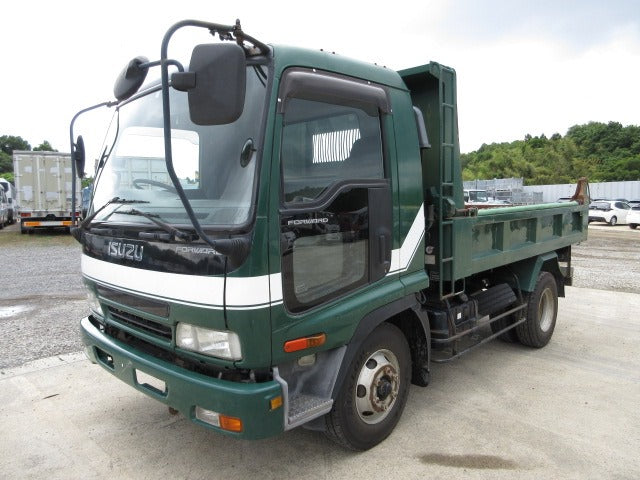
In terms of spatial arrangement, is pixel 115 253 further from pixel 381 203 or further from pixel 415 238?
pixel 415 238

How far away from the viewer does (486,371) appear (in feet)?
15.2

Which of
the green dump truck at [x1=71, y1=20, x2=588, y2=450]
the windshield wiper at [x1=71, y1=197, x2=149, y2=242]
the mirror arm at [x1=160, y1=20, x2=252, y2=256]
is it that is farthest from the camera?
the windshield wiper at [x1=71, y1=197, x2=149, y2=242]

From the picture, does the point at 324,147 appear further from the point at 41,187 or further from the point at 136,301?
the point at 41,187

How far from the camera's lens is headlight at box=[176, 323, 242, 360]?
7.89 ft

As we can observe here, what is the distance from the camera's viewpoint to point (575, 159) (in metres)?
54.8

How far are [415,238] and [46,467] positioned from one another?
2.86 meters

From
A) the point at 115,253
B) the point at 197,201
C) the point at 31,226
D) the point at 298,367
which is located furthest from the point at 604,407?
the point at 31,226

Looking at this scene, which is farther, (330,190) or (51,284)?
(51,284)

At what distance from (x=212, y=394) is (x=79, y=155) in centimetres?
208

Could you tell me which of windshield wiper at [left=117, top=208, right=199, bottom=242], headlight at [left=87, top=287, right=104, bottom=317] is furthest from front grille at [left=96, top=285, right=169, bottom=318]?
windshield wiper at [left=117, top=208, right=199, bottom=242]

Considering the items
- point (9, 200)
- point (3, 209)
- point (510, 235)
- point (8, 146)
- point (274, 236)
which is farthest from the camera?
point (8, 146)

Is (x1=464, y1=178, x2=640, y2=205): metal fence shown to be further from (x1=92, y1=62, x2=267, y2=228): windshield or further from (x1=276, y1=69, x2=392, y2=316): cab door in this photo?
(x1=92, y1=62, x2=267, y2=228): windshield

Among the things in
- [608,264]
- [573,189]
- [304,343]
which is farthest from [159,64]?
[573,189]

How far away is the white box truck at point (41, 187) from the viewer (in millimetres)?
17234
